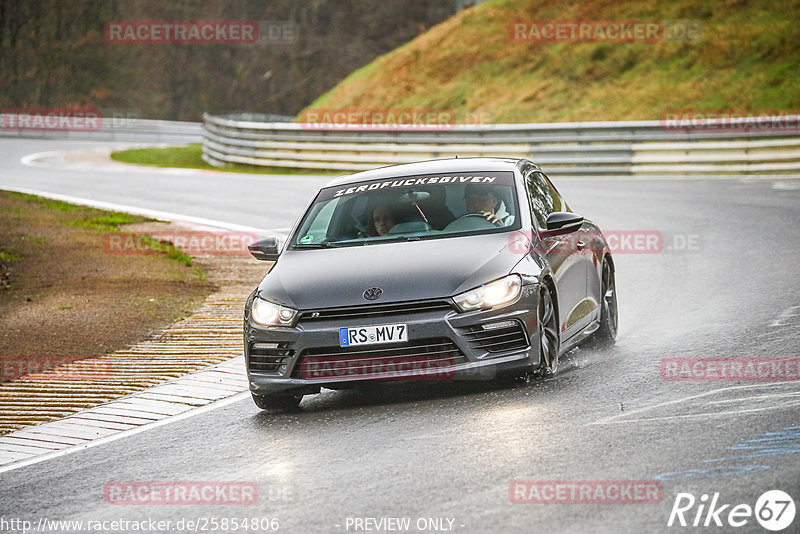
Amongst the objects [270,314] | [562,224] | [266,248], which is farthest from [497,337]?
[266,248]

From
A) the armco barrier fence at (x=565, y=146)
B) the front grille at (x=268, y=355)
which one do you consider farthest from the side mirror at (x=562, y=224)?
the armco barrier fence at (x=565, y=146)

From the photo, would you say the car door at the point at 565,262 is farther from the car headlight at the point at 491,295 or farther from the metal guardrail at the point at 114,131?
the metal guardrail at the point at 114,131

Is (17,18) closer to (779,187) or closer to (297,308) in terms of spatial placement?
(779,187)

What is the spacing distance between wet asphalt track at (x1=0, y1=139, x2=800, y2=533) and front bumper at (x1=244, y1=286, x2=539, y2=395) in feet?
0.85

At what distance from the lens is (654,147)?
1003 inches

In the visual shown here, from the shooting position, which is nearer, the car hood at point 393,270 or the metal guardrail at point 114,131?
the car hood at point 393,270

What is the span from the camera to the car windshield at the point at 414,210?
9.23 meters

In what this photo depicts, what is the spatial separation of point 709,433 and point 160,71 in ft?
251

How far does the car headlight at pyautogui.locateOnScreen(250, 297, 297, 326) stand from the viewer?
27.2ft

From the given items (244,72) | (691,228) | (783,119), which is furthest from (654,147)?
(244,72)

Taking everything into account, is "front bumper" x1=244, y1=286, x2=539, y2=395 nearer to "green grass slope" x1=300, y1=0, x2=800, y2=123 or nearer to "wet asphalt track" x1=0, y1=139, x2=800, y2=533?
"wet asphalt track" x1=0, y1=139, x2=800, y2=533

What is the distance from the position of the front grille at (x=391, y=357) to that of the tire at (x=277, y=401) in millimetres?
624

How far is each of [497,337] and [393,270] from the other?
0.82 m

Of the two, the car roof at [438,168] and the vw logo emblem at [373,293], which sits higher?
the vw logo emblem at [373,293]
